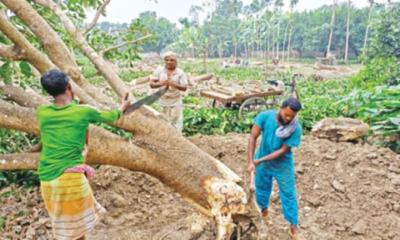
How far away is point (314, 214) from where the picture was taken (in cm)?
412

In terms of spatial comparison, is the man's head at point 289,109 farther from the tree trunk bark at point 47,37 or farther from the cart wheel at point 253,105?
the cart wheel at point 253,105

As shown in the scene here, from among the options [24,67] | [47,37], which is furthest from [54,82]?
[24,67]

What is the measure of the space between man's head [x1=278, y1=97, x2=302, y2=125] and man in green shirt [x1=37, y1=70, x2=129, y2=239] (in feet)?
4.53

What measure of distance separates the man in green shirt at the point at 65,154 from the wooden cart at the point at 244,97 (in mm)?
6159

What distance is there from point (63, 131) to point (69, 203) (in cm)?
45

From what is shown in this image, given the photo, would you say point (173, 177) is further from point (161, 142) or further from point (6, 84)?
point (6, 84)

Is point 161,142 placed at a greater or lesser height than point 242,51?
greater

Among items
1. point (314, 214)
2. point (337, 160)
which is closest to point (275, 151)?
point (314, 214)

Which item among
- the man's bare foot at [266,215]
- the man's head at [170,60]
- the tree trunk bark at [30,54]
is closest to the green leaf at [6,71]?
the tree trunk bark at [30,54]

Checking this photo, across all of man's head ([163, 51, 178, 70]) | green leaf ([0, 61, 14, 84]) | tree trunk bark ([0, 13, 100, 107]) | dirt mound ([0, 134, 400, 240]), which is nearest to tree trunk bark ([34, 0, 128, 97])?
tree trunk bark ([0, 13, 100, 107])

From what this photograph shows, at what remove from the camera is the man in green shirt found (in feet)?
7.15

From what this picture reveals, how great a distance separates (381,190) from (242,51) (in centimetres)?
6068

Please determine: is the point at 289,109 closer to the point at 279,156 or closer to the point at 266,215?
the point at 279,156

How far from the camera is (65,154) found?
2.26m
